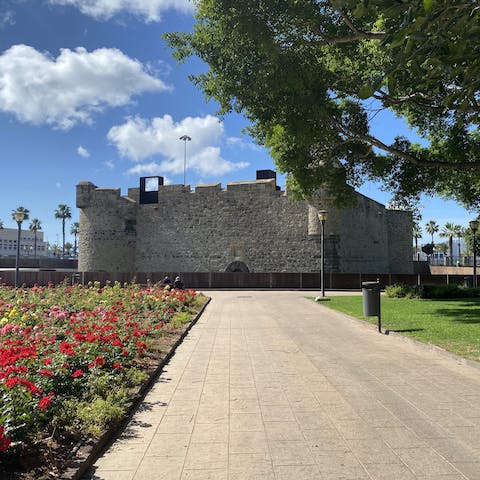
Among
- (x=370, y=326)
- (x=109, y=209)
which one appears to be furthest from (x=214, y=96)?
(x=109, y=209)

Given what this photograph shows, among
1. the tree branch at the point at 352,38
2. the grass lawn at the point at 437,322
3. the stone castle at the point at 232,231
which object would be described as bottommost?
the grass lawn at the point at 437,322

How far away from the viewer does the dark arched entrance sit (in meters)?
37.0

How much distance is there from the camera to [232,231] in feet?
123

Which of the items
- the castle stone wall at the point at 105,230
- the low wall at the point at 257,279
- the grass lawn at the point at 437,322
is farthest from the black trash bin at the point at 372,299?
the castle stone wall at the point at 105,230

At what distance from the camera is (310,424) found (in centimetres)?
471

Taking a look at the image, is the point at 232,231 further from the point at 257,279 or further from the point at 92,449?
the point at 92,449

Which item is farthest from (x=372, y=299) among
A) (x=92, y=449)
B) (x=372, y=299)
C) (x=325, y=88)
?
(x=92, y=449)

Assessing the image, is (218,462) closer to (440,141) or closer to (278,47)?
(278,47)

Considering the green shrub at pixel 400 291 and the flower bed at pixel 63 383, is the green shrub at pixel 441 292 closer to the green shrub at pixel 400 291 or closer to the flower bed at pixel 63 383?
the green shrub at pixel 400 291

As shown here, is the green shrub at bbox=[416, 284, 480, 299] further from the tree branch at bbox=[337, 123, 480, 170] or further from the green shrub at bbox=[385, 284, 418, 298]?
the tree branch at bbox=[337, 123, 480, 170]

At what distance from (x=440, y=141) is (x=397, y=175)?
2.03 meters

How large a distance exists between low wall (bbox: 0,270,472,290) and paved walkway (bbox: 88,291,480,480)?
75.7 ft

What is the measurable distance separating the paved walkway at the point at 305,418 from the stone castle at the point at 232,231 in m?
26.3

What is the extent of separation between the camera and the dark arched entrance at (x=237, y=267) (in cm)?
3700
